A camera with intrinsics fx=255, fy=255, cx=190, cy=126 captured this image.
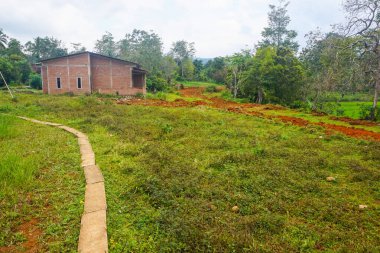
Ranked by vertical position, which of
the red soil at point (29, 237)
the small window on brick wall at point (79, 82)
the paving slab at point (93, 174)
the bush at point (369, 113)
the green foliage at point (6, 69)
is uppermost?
the green foliage at point (6, 69)

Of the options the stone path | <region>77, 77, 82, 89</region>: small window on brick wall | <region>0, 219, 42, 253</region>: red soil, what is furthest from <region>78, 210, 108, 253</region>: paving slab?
<region>77, 77, 82, 89</region>: small window on brick wall

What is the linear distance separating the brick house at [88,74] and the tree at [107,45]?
3898 centimetres

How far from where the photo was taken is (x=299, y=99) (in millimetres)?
23625

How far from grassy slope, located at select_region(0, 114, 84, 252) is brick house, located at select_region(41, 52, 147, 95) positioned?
2055 cm

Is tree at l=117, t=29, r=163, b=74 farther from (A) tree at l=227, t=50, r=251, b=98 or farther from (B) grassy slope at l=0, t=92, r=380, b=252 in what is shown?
(B) grassy slope at l=0, t=92, r=380, b=252

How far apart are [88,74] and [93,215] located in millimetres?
25213

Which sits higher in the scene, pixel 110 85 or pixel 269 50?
pixel 269 50

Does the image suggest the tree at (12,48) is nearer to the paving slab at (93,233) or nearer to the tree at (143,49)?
the tree at (143,49)

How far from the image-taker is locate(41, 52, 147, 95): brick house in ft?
86.3

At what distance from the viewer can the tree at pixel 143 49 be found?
44250 mm

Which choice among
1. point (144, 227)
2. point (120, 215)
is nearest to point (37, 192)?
point (120, 215)

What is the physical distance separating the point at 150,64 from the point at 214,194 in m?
42.0

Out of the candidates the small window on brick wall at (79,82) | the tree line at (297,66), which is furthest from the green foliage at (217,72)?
the small window on brick wall at (79,82)

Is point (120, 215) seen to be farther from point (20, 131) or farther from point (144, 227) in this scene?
point (20, 131)
